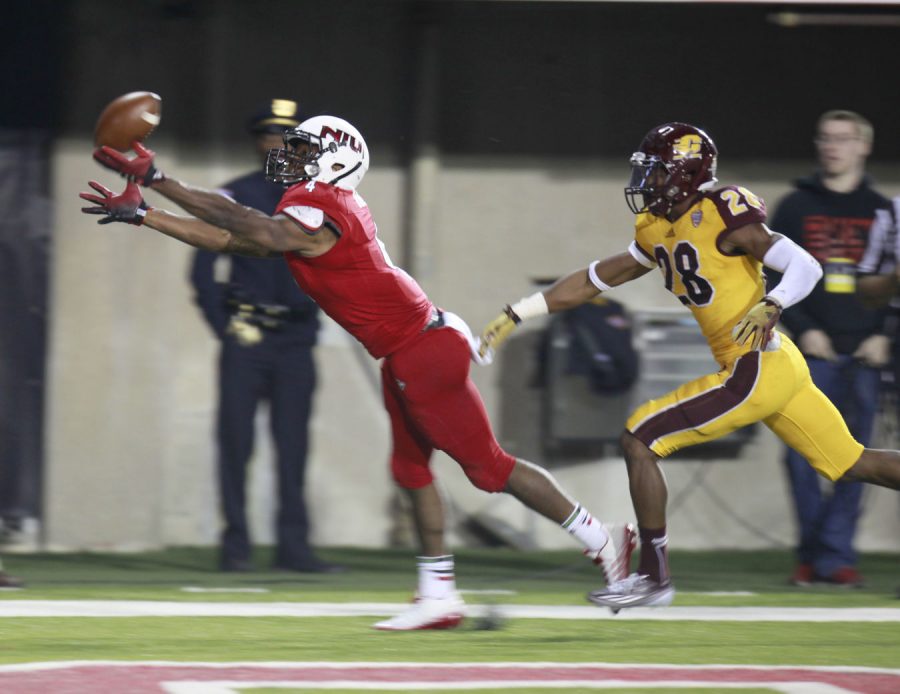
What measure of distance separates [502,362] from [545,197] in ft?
3.07

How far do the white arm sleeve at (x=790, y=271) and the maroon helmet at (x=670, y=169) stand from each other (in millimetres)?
397

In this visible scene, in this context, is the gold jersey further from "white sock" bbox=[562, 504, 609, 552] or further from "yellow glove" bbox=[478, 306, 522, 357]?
"white sock" bbox=[562, 504, 609, 552]

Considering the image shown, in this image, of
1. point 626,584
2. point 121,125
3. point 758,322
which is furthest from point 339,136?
point 626,584

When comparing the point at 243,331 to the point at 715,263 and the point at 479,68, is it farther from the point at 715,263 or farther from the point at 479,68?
the point at 715,263

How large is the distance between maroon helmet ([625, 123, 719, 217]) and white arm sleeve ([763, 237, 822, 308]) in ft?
1.30

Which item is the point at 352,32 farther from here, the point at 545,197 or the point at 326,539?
the point at 326,539

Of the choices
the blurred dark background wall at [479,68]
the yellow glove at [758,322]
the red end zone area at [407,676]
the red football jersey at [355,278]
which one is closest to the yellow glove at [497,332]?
the red football jersey at [355,278]

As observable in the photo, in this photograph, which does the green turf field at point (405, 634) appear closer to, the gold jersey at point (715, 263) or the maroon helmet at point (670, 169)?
the gold jersey at point (715, 263)

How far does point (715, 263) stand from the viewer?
6023 millimetres

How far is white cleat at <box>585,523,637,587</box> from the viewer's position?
20.2ft

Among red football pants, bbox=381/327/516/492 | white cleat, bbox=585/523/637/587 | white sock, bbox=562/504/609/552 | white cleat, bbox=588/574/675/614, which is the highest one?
red football pants, bbox=381/327/516/492

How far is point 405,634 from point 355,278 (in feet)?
4.05

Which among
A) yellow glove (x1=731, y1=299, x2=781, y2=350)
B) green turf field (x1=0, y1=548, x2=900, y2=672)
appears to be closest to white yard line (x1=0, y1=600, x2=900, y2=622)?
green turf field (x1=0, y1=548, x2=900, y2=672)

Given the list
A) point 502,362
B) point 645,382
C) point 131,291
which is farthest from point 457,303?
point 131,291
